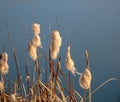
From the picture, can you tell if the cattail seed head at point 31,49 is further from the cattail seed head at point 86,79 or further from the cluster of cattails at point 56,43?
the cattail seed head at point 86,79

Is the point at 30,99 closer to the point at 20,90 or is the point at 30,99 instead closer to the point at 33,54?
the point at 20,90

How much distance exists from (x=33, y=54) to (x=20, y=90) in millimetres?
241

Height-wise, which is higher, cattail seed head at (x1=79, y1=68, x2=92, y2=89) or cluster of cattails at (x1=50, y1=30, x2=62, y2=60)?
cluster of cattails at (x1=50, y1=30, x2=62, y2=60)

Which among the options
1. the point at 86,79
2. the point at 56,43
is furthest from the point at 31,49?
the point at 86,79

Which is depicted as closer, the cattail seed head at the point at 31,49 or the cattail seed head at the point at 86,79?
the cattail seed head at the point at 86,79

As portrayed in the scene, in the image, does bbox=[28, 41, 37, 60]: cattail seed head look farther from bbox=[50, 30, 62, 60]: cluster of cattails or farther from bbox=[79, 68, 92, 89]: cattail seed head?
bbox=[79, 68, 92, 89]: cattail seed head

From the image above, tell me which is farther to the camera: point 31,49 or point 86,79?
point 31,49

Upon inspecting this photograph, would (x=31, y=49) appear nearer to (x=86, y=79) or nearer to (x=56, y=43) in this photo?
(x=56, y=43)

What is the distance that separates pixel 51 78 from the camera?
1.00 m

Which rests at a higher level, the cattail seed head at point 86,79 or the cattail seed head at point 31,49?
the cattail seed head at point 31,49

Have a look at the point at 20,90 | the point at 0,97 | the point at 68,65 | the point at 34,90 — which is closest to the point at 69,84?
the point at 68,65

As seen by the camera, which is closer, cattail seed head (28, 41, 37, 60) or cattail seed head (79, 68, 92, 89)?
cattail seed head (79, 68, 92, 89)

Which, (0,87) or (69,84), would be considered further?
(0,87)

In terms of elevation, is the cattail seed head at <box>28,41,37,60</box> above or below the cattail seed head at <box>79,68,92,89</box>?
above
